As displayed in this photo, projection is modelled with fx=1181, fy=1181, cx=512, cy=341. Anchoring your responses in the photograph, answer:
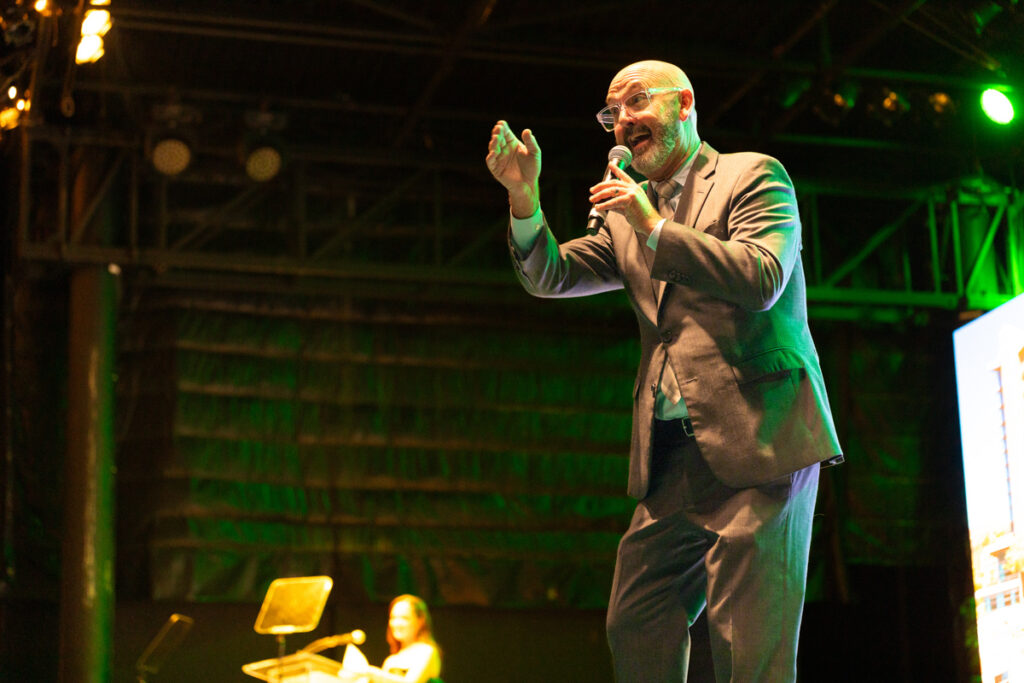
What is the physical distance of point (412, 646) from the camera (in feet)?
20.1

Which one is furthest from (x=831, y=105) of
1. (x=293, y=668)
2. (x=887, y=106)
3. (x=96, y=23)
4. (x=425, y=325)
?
(x=293, y=668)

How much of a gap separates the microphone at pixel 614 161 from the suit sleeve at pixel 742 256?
135mm

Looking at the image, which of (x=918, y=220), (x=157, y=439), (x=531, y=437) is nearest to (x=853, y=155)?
(x=918, y=220)

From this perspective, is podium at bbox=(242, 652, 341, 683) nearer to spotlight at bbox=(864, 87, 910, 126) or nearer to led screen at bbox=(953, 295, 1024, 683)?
led screen at bbox=(953, 295, 1024, 683)

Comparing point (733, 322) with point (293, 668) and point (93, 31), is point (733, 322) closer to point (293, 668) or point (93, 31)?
point (293, 668)

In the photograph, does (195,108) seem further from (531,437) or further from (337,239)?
(531,437)

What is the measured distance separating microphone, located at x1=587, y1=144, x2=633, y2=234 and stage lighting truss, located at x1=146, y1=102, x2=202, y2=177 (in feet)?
17.6

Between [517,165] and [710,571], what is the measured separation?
2.24 feet

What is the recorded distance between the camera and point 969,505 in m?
5.23

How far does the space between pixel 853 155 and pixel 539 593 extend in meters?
3.71

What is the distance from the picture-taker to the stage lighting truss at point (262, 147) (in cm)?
693

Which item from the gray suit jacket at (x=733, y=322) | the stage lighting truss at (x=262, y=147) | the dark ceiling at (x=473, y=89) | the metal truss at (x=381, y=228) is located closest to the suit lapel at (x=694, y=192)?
the gray suit jacket at (x=733, y=322)

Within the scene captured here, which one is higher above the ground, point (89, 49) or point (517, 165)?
point (89, 49)

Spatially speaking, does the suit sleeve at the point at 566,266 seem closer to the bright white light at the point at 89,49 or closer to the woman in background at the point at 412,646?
the woman in background at the point at 412,646
